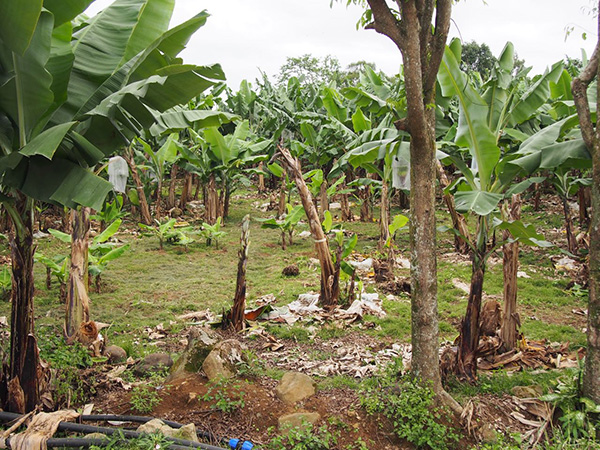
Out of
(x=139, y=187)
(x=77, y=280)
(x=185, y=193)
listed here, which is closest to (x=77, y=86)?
(x=77, y=280)

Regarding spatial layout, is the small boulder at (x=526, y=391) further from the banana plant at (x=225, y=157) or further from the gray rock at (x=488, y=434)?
the banana plant at (x=225, y=157)

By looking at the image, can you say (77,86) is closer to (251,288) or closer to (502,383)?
(502,383)

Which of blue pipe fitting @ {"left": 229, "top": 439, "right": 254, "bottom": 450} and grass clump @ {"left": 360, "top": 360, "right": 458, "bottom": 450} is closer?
blue pipe fitting @ {"left": 229, "top": 439, "right": 254, "bottom": 450}

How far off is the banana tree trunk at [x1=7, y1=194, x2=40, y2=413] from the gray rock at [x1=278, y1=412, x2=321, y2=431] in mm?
1851

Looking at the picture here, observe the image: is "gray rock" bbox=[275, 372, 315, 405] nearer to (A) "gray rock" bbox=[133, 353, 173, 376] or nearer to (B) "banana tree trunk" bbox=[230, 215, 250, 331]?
(A) "gray rock" bbox=[133, 353, 173, 376]

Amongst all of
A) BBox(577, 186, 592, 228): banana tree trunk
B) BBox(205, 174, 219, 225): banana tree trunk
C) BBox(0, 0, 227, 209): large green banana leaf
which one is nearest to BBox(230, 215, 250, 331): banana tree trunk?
BBox(0, 0, 227, 209): large green banana leaf

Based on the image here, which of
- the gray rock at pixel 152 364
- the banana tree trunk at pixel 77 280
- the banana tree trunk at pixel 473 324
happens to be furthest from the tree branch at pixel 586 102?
the banana tree trunk at pixel 77 280

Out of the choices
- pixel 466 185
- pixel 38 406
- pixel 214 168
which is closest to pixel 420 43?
pixel 466 185

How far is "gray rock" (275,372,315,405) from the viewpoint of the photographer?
3.88 m

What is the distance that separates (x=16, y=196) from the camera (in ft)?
11.1

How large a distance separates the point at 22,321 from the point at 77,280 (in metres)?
1.30

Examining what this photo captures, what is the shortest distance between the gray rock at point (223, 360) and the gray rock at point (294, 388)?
0.47 metres

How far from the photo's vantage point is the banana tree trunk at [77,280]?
Result: 4.68 m

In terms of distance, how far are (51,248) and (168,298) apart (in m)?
4.43
